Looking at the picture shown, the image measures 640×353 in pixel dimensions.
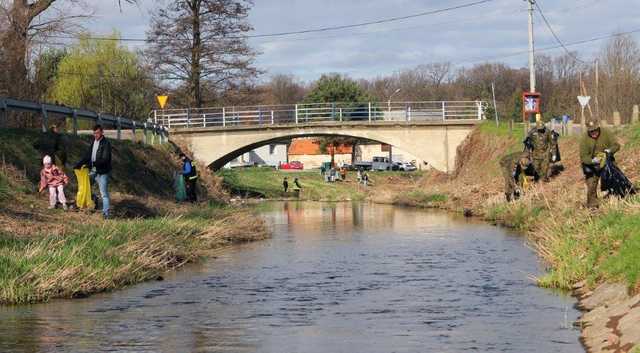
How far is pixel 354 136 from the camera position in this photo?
220 feet

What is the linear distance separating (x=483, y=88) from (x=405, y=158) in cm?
2355

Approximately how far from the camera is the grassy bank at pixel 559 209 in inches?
695

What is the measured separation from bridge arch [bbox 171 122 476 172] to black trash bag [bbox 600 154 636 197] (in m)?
39.6

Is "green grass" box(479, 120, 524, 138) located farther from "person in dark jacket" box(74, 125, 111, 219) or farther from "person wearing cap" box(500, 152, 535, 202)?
"person in dark jacket" box(74, 125, 111, 219)

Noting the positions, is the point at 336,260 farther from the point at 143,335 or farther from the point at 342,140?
the point at 342,140

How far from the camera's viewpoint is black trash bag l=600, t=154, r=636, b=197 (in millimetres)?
23906

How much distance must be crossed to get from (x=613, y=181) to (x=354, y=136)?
43252 mm

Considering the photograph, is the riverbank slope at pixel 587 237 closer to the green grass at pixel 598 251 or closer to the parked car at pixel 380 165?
the green grass at pixel 598 251

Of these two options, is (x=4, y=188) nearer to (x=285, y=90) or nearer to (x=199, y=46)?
(x=199, y=46)

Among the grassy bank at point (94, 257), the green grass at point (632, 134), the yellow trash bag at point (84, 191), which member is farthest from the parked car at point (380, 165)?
the grassy bank at point (94, 257)

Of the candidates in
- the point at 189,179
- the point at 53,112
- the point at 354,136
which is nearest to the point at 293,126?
the point at 354,136

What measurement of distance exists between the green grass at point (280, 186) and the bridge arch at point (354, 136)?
2.31 metres

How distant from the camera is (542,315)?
1595 centimetres

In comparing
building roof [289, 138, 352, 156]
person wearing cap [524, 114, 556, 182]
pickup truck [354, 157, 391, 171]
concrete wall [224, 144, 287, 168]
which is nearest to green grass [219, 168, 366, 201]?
person wearing cap [524, 114, 556, 182]
